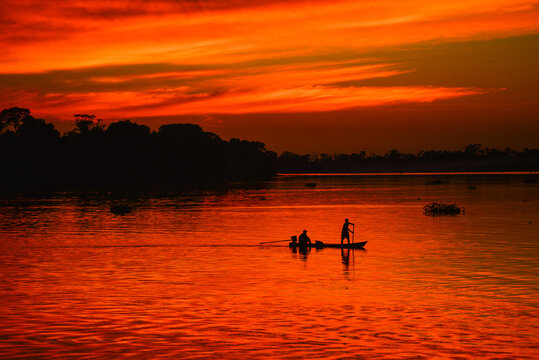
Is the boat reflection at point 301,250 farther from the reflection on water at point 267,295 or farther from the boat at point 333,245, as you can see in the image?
the reflection on water at point 267,295

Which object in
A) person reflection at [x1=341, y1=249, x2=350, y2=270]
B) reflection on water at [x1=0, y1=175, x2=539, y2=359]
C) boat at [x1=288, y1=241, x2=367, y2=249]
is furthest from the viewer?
boat at [x1=288, y1=241, x2=367, y2=249]

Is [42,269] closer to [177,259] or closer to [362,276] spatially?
[177,259]

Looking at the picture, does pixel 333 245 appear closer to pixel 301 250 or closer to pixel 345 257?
pixel 301 250

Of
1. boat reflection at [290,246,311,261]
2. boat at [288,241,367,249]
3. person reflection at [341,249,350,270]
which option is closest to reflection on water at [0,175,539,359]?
person reflection at [341,249,350,270]

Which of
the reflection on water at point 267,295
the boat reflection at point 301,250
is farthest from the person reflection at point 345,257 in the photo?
the boat reflection at point 301,250

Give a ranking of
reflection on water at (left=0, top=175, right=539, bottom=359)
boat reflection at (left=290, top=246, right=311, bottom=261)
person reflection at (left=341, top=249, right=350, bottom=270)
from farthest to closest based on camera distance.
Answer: boat reflection at (left=290, top=246, right=311, bottom=261) → person reflection at (left=341, top=249, right=350, bottom=270) → reflection on water at (left=0, top=175, right=539, bottom=359)

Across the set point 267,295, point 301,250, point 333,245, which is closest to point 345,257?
point 333,245

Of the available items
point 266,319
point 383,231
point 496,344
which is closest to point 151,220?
point 383,231

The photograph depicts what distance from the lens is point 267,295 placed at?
38812 millimetres

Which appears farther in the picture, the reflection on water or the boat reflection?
the boat reflection

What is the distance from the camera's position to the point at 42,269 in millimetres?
51719

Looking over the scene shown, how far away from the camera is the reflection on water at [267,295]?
89.8ft

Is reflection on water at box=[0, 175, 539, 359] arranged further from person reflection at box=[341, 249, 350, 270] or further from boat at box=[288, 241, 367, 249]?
boat at box=[288, 241, 367, 249]

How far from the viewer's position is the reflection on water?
27375 millimetres
